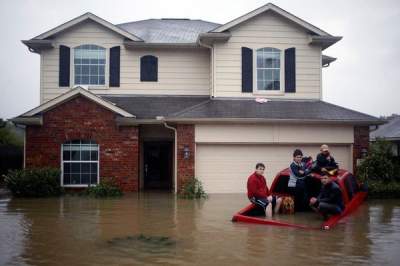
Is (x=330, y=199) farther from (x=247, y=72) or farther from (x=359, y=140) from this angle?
(x=247, y=72)

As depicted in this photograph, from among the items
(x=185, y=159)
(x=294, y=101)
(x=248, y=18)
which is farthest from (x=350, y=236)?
(x=248, y=18)

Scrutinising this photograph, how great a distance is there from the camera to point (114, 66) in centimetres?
2152

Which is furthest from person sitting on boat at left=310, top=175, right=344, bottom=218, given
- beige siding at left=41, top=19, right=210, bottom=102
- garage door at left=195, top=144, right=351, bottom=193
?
beige siding at left=41, top=19, right=210, bottom=102

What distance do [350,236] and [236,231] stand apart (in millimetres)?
2300

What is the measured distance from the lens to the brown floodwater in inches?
320

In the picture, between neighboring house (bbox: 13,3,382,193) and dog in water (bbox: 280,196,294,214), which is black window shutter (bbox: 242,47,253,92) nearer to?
neighboring house (bbox: 13,3,382,193)

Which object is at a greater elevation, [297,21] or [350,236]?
[297,21]

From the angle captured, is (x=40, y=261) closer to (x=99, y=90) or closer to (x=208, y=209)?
(x=208, y=209)

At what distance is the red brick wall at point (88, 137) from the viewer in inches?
751

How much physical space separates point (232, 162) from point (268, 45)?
515 cm

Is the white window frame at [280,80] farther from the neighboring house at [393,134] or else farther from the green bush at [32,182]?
the neighboring house at [393,134]

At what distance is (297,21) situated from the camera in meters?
20.4

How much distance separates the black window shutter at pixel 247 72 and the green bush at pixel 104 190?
6.33 m

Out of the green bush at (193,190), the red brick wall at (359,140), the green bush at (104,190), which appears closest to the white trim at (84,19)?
the green bush at (104,190)
